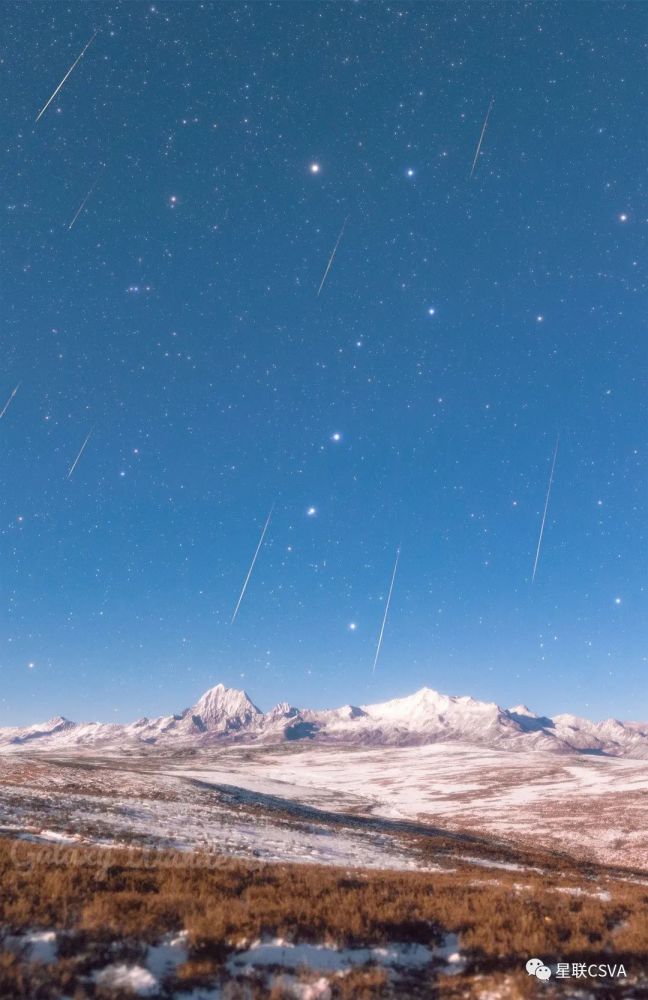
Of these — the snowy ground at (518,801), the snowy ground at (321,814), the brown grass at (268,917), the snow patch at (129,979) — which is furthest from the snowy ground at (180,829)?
the snowy ground at (518,801)

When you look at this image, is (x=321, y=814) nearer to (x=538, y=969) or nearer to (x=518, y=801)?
(x=518, y=801)

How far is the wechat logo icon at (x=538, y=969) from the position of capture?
7683mm

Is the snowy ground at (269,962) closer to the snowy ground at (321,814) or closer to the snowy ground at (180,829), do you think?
the snowy ground at (180,829)

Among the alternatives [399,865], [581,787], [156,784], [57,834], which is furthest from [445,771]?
[57,834]

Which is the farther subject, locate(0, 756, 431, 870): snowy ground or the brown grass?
locate(0, 756, 431, 870): snowy ground

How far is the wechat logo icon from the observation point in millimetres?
7683

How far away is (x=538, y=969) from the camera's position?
787 centimetres

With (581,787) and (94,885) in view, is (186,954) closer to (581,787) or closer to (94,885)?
(94,885)

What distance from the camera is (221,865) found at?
1434 cm

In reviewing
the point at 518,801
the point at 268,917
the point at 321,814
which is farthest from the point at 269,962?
the point at 518,801

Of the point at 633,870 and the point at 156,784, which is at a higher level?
the point at 633,870

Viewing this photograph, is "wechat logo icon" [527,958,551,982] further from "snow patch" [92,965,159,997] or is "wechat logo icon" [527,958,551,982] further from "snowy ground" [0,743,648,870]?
"snowy ground" [0,743,648,870]

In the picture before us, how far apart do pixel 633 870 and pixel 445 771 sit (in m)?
110

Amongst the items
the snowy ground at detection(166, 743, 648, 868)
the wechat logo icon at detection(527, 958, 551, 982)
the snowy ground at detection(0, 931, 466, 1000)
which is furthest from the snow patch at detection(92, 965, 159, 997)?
the snowy ground at detection(166, 743, 648, 868)
